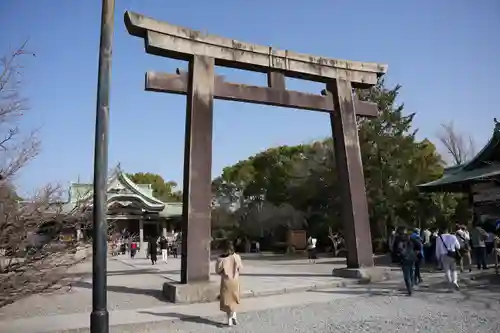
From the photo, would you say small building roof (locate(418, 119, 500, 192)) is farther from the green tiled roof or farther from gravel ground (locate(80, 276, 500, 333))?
gravel ground (locate(80, 276, 500, 333))

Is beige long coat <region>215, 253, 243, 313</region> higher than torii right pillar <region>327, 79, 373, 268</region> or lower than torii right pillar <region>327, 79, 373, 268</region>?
lower

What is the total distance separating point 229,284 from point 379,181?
722 inches

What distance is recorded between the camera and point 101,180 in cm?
539

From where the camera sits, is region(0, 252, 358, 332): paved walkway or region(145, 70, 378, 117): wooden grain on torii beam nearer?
region(0, 252, 358, 332): paved walkway

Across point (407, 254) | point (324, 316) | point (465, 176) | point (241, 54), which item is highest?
point (241, 54)

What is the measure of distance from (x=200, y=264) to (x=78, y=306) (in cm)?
297

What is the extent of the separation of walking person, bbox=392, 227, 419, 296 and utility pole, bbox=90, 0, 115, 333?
7.30 metres

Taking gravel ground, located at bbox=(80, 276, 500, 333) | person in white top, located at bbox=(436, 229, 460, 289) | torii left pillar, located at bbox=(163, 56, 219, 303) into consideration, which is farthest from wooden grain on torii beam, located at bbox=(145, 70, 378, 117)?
gravel ground, located at bbox=(80, 276, 500, 333)

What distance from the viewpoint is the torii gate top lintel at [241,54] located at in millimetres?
10125

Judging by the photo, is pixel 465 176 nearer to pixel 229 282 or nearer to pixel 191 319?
pixel 229 282

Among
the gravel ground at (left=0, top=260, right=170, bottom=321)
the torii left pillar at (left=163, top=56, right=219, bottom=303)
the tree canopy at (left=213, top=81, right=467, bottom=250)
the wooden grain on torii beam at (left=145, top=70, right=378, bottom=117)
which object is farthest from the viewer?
the tree canopy at (left=213, top=81, right=467, bottom=250)

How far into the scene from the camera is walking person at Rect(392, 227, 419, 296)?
9.80 m

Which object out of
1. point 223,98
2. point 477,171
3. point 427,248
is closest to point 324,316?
point 223,98

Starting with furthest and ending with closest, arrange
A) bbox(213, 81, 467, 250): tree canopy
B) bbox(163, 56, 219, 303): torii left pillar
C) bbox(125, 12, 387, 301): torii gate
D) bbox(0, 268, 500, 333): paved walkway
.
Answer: bbox(213, 81, 467, 250): tree canopy, bbox(125, 12, 387, 301): torii gate, bbox(163, 56, 219, 303): torii left pillar, bbox(0, 268, 500, 333): paved walkway
